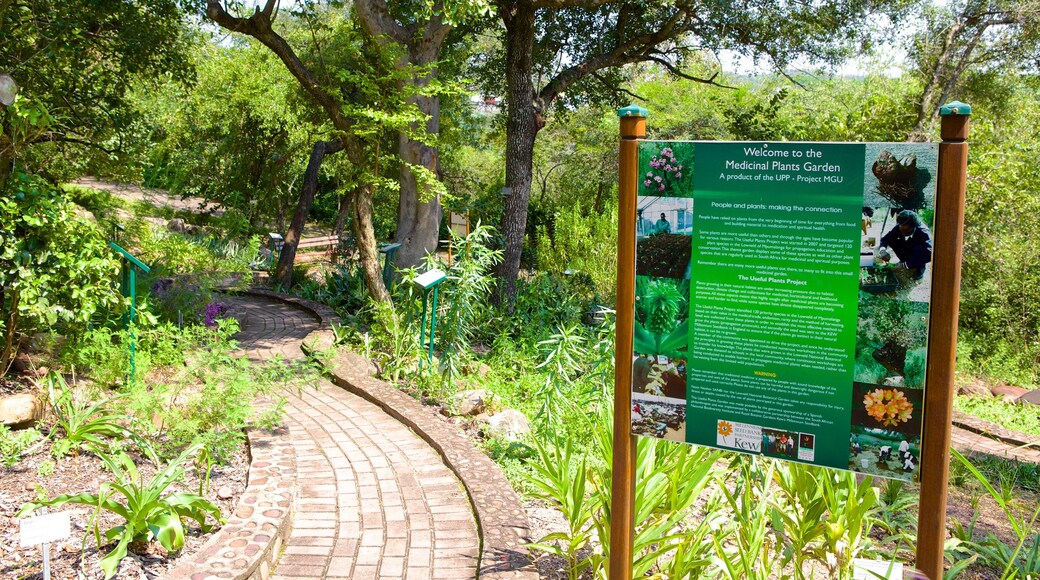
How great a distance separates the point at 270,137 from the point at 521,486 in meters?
11.6

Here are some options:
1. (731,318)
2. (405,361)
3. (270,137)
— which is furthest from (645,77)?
(731,318)

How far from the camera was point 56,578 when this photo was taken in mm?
3154

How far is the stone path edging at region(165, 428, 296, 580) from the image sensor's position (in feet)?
10.8

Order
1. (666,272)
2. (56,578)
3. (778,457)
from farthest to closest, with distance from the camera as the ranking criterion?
(56,578), (666,272), (778,457)

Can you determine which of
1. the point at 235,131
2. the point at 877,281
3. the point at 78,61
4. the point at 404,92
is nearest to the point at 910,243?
the point at 877,281

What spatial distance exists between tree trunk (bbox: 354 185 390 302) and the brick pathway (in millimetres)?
1681

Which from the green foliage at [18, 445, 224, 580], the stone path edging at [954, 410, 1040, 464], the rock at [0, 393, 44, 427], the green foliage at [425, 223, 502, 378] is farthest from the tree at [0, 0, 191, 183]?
the stone path edging at [954, 410, 1040, 464]

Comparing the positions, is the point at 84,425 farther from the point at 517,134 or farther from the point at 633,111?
the point at 517,134

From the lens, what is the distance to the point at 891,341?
2383mm

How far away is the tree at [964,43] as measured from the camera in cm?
1118

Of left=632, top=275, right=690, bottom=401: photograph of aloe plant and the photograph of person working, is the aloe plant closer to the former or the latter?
left=632, top=275, right=690, bottom=401: photograph of aloe plant

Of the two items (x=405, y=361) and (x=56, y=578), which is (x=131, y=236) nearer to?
(x=405, y=361)

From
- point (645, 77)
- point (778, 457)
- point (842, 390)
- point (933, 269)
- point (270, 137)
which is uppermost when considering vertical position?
point (645, 77)

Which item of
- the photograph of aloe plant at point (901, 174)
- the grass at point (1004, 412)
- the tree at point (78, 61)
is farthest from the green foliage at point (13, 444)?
the grass at point (1004, 412)
